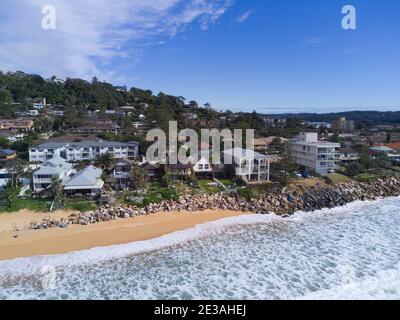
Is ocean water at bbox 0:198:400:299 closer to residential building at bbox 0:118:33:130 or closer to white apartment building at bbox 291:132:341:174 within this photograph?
white apartment building at bbox 291:132:341:174

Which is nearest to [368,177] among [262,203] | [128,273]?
[262,203]

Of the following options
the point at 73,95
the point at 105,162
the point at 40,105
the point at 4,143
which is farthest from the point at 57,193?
the point at 73,95

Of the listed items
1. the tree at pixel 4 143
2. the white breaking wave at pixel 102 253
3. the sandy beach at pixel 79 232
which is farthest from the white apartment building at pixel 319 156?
the tree at pixel 4 143

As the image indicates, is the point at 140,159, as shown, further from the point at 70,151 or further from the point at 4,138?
the point at 4,138

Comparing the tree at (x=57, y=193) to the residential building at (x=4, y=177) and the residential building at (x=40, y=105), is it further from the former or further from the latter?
the residential building at (x=40, y=105)

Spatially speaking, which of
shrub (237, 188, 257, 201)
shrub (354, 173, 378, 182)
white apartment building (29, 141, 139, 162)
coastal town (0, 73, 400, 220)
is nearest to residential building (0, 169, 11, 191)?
coastal town (0, 73, 400, 220)
